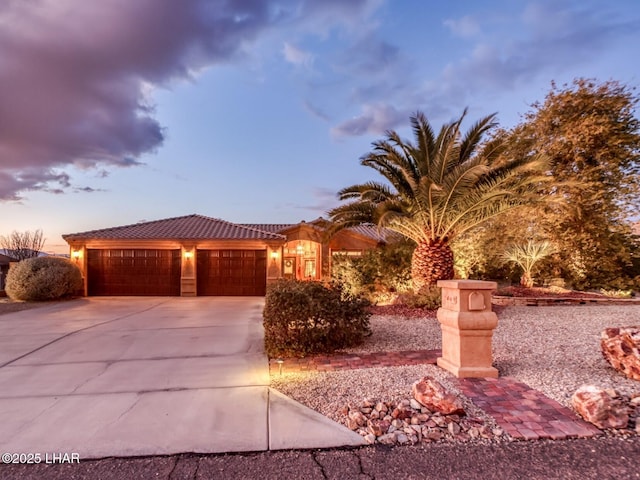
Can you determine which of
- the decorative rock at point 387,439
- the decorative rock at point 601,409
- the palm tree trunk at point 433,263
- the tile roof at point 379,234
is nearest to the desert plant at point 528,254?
the tile roof at point 379,234

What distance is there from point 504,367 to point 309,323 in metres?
3.08

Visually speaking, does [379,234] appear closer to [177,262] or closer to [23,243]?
[177,262]

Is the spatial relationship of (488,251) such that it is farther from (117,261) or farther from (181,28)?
(117,261)

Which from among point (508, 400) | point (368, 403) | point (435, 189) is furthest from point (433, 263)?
point (368, 403)

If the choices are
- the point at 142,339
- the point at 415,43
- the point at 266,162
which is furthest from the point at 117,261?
the point at 415,43

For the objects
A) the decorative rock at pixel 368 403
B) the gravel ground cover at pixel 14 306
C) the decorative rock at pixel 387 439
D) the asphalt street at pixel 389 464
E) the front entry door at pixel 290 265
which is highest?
the front entry door at pixel 290 265

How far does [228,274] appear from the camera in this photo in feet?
54.0

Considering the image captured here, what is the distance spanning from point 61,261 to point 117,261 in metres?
2.11

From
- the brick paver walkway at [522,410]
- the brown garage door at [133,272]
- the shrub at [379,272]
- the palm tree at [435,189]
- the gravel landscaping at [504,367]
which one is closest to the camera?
the brick paver walkway at [522,410]

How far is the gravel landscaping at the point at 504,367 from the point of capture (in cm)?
418

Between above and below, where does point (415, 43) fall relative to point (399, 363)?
above

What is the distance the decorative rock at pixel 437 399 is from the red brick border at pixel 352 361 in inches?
57.9

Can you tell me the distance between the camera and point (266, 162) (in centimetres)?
1923

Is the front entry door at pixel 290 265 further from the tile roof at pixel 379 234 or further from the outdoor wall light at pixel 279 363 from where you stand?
the outdoor wall light at pixel 279 363
